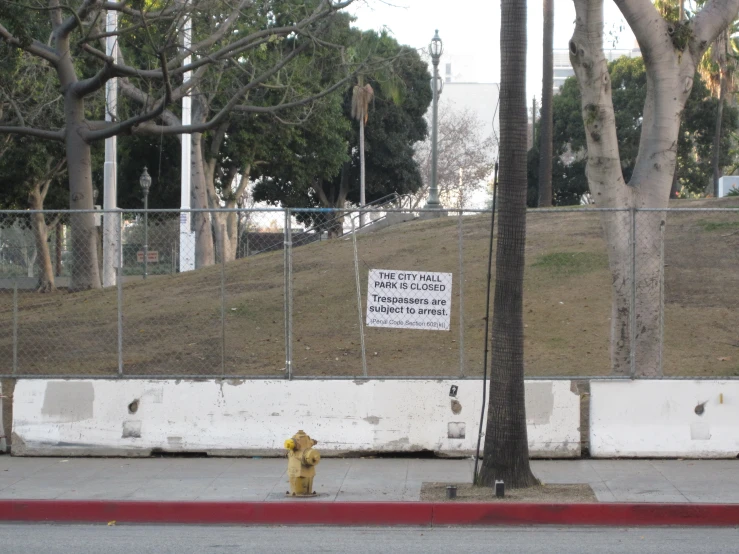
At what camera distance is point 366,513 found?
8.24 m

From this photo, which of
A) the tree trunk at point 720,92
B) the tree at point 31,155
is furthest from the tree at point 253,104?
the tree trunk at point 720,92

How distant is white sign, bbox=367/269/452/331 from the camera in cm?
1058

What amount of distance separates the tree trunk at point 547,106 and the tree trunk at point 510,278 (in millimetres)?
18719

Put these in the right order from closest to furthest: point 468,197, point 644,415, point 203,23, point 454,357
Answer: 1. point 644,415
2. point 454,357
3. point 203,23
4. point 468,197

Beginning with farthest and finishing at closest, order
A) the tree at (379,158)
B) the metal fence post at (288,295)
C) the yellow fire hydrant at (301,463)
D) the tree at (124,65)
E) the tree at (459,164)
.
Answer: the tree at (459,164) < the tree at (379,158) < the tree at (124,65) < the metal fence post at (288,295) < the yellow fire hydrant at (301,463)

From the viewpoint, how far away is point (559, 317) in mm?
16734

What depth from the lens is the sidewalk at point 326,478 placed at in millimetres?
8672

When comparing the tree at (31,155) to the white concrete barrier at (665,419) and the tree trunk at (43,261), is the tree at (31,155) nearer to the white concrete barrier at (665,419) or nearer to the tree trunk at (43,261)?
the tree trunk at (43,261)

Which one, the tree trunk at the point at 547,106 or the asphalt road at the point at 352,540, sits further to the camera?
the tree trunk at the point at 547,106

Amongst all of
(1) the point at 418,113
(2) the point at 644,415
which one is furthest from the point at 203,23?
(1) the point at 418,113

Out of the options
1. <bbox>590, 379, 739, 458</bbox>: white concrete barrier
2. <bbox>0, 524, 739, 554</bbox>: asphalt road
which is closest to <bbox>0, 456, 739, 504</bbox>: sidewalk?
<bbox>590, 379, 739, 458</bbox>: white concrete barrier

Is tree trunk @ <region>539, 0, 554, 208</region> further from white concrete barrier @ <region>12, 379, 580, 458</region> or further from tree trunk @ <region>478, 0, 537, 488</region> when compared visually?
tree trunk @ <region>478, 0, 537, 488</region>

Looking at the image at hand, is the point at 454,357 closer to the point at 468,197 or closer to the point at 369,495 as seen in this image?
the point at 369,495

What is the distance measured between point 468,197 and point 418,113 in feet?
33.6
